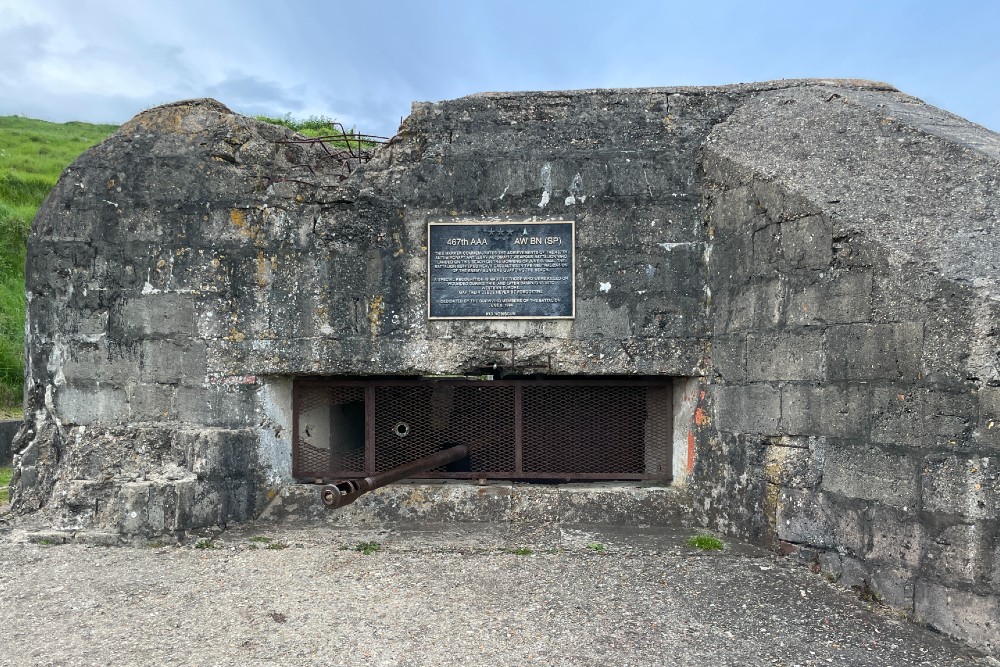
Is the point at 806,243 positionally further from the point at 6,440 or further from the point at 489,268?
the point at 6,440

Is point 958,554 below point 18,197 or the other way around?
below

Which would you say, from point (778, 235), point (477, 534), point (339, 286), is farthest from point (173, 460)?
point (778, 235)

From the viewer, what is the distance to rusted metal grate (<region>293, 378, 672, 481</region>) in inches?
228

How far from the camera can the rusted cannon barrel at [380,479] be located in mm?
3922

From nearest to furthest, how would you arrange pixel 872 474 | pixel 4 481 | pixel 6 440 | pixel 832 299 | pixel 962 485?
pixel 962 485
pixel 872 474
pixel 832 299
pixel 4 481
pixel 6 440

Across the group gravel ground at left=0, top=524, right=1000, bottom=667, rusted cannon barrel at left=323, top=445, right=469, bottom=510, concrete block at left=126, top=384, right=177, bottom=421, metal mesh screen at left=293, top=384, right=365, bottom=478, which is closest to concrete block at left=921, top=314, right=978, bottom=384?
gravel ground at left=0, top=524, right=1000, bottom=667

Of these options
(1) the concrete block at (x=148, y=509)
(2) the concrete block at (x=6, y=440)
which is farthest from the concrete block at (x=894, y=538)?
(2) the concrete block at (x=6, y=440)

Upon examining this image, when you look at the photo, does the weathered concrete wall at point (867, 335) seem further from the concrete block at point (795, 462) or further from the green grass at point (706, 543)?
the green grass at point (706, 543)

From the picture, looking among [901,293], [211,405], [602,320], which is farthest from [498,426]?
[901,293]

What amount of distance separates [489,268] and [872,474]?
2.85 m

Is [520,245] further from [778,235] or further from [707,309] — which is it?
[778,235]

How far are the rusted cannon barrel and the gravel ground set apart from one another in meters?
0.44

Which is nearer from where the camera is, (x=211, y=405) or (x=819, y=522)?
(x=819, y=522)

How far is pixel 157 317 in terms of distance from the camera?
5.36 metres
